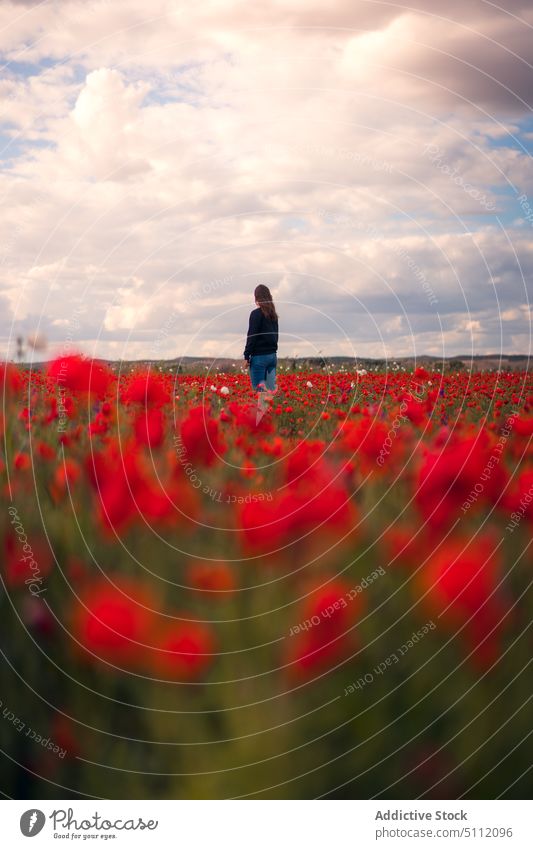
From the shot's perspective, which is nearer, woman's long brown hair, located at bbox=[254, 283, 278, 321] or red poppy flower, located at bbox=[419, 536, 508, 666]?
red poppy flower, located at bbox=[419, 536, 508, 666]

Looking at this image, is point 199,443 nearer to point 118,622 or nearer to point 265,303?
point 118,622

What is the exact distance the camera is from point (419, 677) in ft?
4.73

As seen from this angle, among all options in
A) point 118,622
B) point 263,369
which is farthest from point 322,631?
point 263,369

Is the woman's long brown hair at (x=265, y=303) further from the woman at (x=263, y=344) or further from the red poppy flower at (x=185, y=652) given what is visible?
the red poppy flower at (x=185, y=652)

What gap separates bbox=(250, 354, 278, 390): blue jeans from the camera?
29.7 feet

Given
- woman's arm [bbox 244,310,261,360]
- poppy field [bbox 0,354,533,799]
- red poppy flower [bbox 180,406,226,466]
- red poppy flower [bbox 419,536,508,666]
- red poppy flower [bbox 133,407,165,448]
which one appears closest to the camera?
poppy field [bbox 0,354,533,799]

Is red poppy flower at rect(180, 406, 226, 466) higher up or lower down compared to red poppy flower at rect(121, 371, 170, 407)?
lower down

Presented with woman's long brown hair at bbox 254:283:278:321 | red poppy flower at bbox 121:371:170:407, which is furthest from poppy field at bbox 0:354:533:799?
woman's long brown hair at bbox 254:283:278:321

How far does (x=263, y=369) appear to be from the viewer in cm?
919

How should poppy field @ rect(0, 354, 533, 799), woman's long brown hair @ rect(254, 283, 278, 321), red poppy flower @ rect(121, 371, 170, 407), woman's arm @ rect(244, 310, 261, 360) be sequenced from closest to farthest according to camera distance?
1. poppy field @ rect(0, 354, 533, 799)
2. red poppy flower @ rect(121, 371, 170, 407)
3. woman's arm @ rect(244, 310, 261, 360)
4. woman's long brown hair @ rect(254, 283, 278, 321)

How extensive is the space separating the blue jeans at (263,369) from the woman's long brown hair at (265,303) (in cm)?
45

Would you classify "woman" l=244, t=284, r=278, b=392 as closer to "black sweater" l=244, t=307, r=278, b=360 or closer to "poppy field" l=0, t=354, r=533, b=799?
"black sweater" l=244, t=307, r=278, b=360

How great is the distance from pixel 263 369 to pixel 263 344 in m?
0.29
